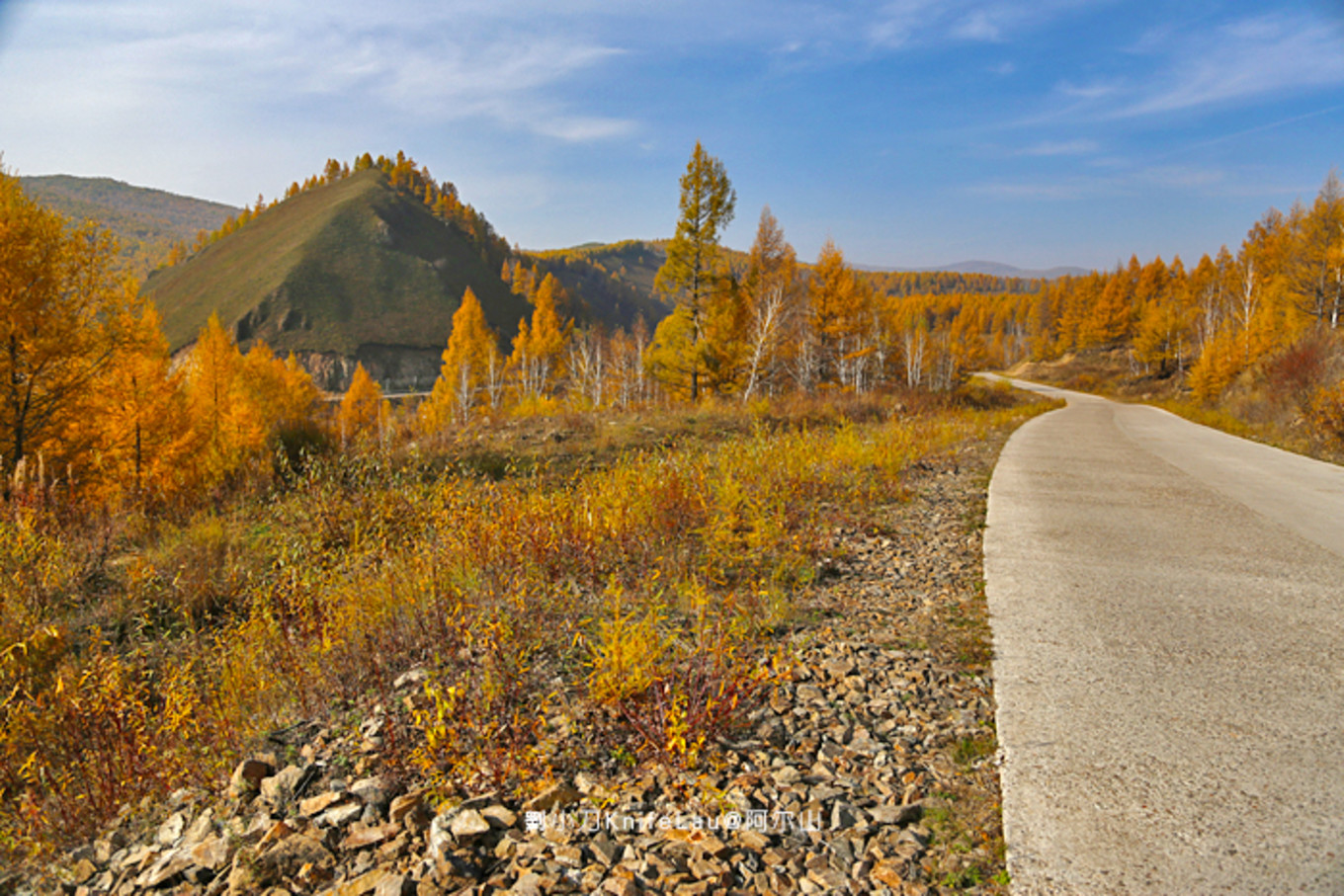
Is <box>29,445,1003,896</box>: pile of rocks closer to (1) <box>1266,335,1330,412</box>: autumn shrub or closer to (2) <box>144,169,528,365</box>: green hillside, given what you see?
(1) <box>1266,335,1330,412</box>: autumn shrub

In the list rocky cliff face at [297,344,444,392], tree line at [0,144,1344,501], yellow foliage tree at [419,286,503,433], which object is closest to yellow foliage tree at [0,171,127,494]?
tree line at [0,144,1344,501]

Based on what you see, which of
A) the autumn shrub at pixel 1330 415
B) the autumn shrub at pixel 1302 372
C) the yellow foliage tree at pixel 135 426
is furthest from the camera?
the autumn shrub at pixel 1302 372

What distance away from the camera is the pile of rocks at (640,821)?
1.95m

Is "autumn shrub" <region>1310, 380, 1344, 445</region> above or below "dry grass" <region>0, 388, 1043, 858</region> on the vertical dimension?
above

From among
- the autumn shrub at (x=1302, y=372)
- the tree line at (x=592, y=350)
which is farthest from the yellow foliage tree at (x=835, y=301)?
the autumn shrub at (x=1302, y=372)

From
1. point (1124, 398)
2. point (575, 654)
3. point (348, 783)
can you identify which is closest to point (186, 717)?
point (348, 783)

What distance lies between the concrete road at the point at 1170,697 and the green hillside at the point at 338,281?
73.2 m

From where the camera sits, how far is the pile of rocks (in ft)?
6.39

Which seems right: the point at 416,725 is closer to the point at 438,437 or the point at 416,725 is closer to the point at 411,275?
the point at 438,437

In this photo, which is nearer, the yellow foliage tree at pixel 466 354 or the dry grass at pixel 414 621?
the dry grass at pixel 414 621

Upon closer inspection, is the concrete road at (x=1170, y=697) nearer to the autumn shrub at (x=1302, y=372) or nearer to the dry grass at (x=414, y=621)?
the dry grass at (x=414, y=621)

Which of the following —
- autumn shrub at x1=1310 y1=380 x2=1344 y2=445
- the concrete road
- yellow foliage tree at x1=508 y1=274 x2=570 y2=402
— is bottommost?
the concrete road

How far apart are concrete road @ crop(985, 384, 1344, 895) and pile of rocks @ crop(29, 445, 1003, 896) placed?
Answer: 0.25 meters

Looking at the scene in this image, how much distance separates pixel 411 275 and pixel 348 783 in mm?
99219
